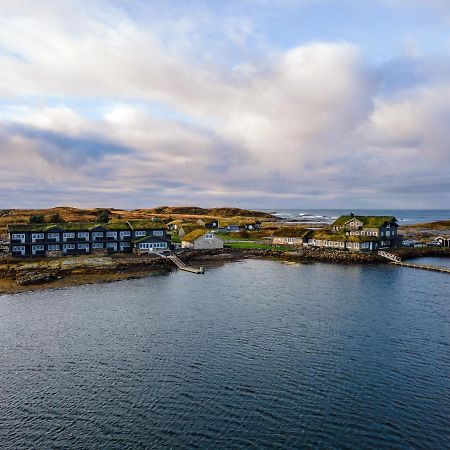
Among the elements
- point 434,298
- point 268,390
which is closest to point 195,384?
point 268,390

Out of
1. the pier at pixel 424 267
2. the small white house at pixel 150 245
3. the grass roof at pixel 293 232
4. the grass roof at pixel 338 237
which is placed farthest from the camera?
the grass roof at pixel 293 232

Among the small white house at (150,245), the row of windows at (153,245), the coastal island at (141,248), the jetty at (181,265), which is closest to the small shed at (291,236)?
the coastal island at (141,248)

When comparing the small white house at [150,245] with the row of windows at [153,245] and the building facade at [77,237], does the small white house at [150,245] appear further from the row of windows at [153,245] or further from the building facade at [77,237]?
the building facade at [77,237]

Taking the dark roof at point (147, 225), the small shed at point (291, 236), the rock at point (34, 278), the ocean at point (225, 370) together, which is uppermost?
the dark roof at point (147, 225)

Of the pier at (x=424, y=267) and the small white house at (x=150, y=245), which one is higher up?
the small white house at (x=150, y=245)

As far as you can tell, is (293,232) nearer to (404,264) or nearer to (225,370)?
(404,264)

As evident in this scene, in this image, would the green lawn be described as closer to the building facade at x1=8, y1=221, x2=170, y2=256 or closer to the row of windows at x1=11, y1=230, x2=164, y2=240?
the building facade at x1=8, y1=221, x2=170, y2=256

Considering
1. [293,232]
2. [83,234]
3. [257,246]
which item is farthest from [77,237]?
[293,232]
